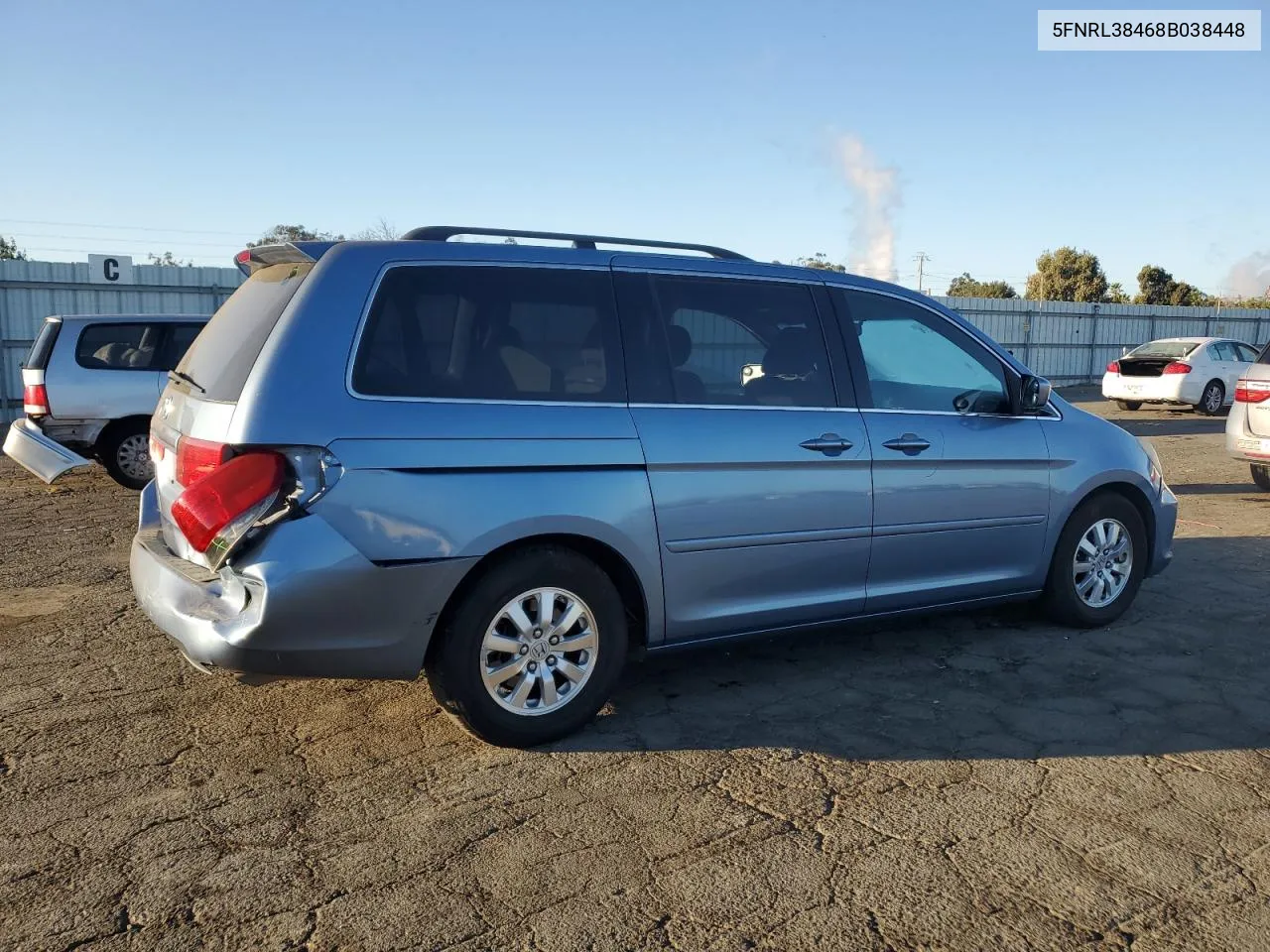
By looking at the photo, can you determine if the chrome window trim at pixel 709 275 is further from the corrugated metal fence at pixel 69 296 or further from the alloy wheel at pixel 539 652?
the corrugated metal fence at pixel 69 296

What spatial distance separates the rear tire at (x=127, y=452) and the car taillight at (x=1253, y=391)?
32.9 ft

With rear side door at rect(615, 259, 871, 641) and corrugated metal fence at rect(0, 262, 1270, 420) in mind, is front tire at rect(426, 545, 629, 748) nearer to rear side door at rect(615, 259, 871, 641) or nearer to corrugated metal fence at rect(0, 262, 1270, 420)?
rear side door at rect(615, 259, 871, 641)

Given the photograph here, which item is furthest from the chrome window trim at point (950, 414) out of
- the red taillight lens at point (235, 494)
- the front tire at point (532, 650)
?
the red taillight lens at point (235, 494)

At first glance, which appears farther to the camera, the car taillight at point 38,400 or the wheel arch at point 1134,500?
the car taillight at point 38,400

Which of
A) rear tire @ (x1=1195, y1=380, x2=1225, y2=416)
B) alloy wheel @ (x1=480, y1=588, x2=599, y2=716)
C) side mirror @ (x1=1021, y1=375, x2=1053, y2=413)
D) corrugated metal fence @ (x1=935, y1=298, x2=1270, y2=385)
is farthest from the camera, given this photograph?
corrugated metal fence @ (x1=935, y1=298, x2=1270, y2=385)

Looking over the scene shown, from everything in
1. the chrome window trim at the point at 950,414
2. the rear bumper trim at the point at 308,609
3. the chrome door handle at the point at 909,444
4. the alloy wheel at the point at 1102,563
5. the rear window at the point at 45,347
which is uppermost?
the rear window at the point at 45,347

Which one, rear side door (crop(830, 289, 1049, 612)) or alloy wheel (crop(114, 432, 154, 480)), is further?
alloy wheel (crop(114, 432, 154, 480))

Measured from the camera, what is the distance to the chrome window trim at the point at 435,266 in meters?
3.54

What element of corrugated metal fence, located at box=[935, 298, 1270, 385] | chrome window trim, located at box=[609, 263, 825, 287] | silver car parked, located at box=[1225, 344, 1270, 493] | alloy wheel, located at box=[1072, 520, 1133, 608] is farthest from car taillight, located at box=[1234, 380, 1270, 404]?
corrugated metal fence, located at box=[935, 298, 1270, 385]

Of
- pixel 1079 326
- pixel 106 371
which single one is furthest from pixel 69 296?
pixel 1079 326

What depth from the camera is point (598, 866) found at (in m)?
3.05

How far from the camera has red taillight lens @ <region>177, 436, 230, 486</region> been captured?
3.47 metres

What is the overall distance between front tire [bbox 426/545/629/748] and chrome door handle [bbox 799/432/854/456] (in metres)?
1.07

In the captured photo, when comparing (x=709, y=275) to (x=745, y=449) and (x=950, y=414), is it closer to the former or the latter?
(x=745, y=449)
